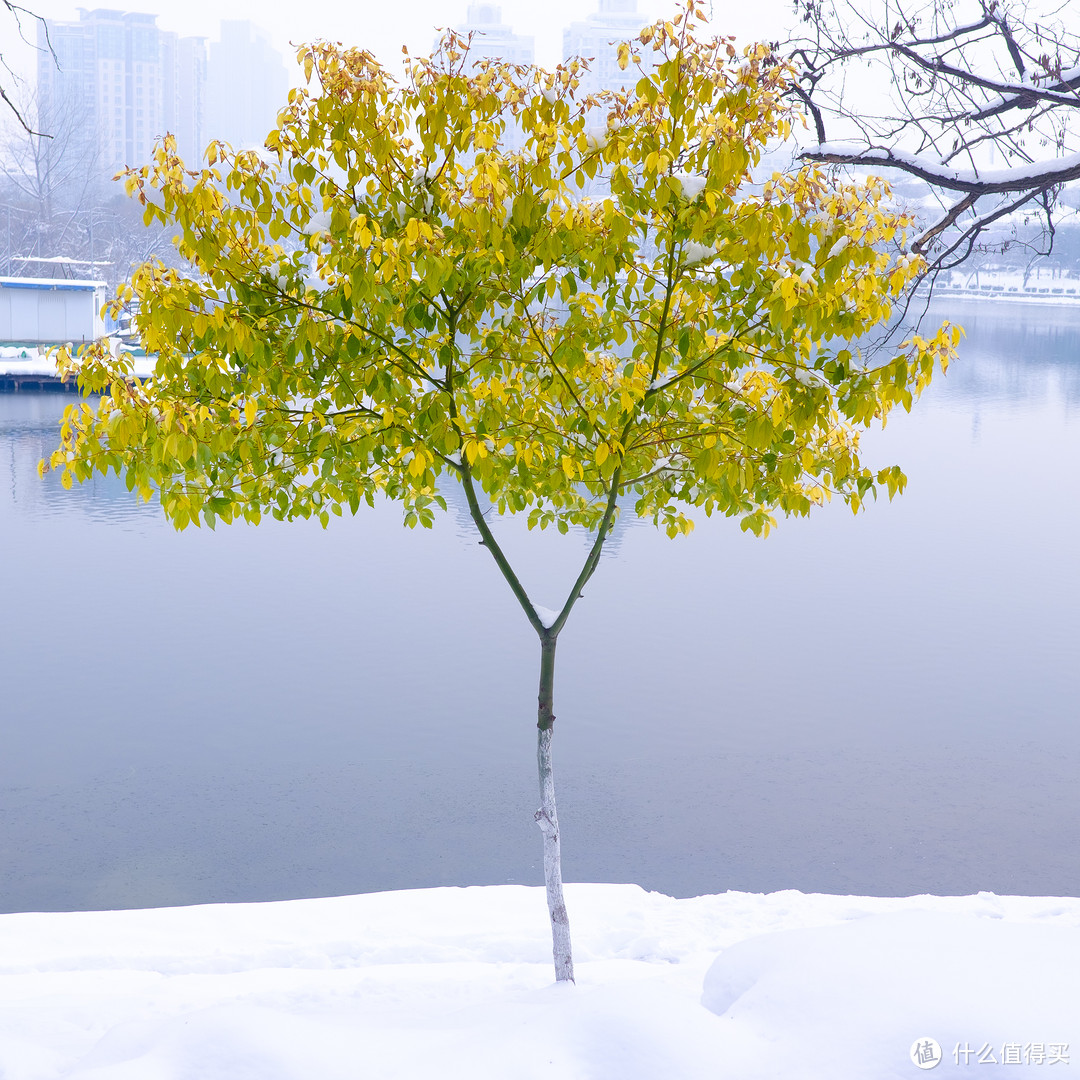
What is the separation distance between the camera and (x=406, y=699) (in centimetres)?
1471

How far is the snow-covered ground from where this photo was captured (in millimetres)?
4398

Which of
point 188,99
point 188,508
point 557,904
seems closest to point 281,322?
point 188,508

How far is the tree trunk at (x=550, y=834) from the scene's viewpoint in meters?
6.12

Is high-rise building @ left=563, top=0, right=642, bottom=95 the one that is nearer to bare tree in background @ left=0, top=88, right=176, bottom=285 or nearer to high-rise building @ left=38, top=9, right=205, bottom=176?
bare tree in background @ left=0, top=88, right=176, bottom=285

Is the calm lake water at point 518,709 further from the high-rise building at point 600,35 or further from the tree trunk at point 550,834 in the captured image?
the high-rise building at point 600,35

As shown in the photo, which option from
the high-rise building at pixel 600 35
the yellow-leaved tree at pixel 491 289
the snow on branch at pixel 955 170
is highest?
the high-rise building at pixel 600 35

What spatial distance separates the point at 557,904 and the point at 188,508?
290 cm

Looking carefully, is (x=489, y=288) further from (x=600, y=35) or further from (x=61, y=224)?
(x=600, y=35)

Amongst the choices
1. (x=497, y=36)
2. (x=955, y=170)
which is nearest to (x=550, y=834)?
(x=955, y=170)
